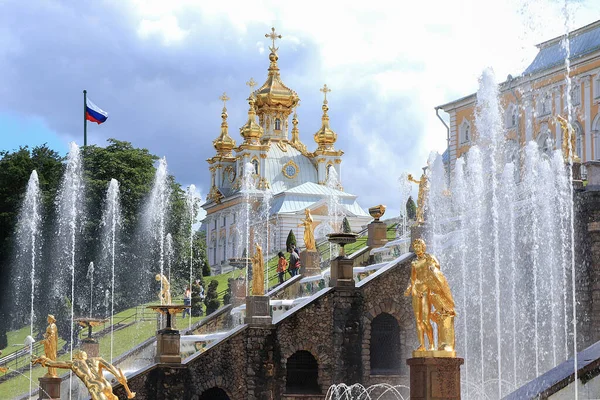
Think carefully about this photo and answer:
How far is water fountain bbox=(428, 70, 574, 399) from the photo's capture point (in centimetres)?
2993

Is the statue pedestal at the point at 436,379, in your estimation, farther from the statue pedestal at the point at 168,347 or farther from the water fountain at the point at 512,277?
the statue pedestal at the point at 168,347

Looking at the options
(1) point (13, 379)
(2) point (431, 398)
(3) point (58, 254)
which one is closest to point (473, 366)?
(2) point (431, 398)

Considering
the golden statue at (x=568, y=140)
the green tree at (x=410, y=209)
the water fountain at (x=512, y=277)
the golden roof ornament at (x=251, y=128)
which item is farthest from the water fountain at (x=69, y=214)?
the golden roof ornament at (x=251, y=128)

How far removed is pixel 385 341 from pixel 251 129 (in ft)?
199

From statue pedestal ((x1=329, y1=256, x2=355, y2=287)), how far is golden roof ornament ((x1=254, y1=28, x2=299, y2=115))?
216 feet

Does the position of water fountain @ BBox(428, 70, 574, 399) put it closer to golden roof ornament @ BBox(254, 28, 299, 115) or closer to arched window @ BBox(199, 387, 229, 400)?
arched window @ BBox(199, 387, 229, 400)

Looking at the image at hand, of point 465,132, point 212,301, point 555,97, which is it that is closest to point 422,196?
point 212,301

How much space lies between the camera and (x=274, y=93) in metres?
98.0

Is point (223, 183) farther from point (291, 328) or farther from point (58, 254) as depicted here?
point (291, 328)

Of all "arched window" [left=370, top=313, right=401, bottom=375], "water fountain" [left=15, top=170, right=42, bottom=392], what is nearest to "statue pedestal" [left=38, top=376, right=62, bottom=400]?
"arched window" [left=370, top=313, right=401, bottom=375]

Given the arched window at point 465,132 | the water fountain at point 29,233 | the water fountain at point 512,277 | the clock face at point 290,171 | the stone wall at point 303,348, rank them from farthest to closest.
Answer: the clock face at point 290,171, the arched window at point 465,132, the water fountain at point 29,233, the stone wall at point 303,348, the water fountain at point 512,277

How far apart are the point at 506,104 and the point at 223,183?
42.9 meters

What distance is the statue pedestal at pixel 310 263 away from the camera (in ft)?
127

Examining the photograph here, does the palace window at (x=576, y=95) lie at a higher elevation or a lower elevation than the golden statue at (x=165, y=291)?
higher
